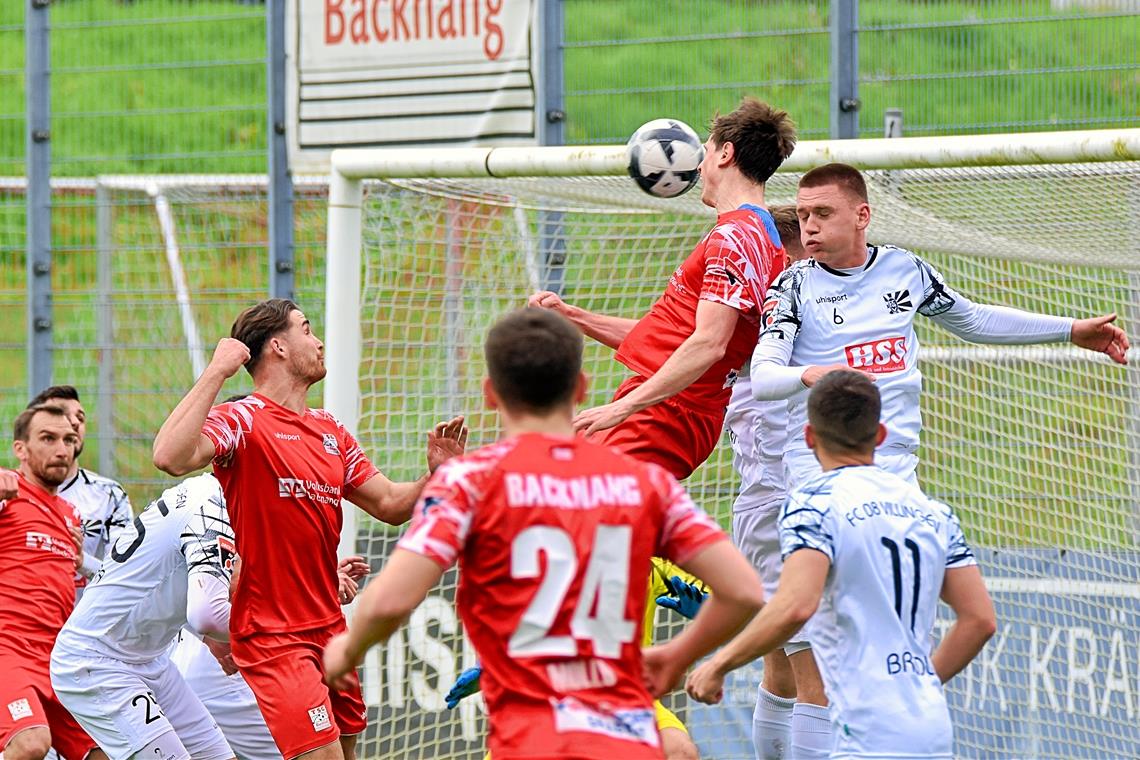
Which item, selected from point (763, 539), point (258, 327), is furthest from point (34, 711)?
point (763, 539)

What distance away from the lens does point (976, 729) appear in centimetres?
799

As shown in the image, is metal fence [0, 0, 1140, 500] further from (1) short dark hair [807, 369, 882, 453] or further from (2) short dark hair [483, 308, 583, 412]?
(2) short dark hair [483, 308, 583, 412]

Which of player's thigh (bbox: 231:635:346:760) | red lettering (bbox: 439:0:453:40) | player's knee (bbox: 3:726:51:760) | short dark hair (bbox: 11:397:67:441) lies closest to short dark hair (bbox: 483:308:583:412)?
player's thigh (bbox: 231:635:346:760)

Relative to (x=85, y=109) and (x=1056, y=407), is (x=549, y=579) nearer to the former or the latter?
(x=1056, y=407)

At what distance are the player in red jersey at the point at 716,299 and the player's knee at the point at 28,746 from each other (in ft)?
10.3

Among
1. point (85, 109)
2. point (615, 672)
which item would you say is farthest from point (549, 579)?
point (85, 109)

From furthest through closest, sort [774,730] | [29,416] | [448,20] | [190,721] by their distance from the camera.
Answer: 1. [448,20]
2. [29,416]
3. [190,721]
4. [774,730]

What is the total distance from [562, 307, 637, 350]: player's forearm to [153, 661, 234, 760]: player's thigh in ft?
7.61

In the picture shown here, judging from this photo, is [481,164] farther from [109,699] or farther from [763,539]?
[109,699]

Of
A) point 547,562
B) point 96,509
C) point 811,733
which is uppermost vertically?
point 547,562

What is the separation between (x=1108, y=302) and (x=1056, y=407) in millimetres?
604

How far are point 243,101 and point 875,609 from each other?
25.2ft

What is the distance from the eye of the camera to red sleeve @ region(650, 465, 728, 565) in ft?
11.6

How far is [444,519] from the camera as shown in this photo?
132 inches
